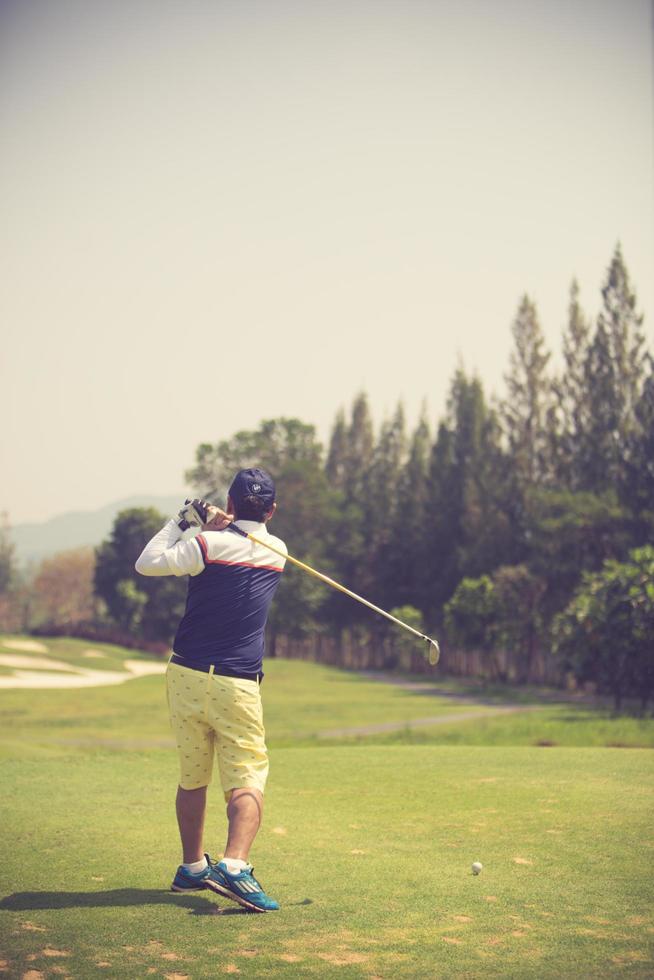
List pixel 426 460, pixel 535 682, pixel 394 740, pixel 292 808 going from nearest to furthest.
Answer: pixel 292 808, pixel 394 740, pixel 535 682, pixel 426 460

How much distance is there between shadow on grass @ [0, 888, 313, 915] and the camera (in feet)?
19.6

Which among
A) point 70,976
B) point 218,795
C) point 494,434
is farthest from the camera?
point 494,434

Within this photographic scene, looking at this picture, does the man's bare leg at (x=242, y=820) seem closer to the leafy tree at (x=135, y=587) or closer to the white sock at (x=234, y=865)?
the white sock at (x=234, y=865)

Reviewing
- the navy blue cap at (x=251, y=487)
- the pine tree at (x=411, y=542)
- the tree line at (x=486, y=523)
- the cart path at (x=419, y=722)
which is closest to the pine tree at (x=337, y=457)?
the tree line at (x=486, y=523)

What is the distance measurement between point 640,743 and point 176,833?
44.2 ft

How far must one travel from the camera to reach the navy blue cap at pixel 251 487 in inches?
270

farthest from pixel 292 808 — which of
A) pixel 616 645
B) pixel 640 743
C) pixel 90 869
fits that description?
pixel 616 645

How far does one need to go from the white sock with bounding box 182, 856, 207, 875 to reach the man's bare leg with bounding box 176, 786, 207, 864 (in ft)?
0.09

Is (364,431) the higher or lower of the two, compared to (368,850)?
higher

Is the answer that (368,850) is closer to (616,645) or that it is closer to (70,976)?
(70,976)

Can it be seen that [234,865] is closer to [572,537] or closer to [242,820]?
[242,820]

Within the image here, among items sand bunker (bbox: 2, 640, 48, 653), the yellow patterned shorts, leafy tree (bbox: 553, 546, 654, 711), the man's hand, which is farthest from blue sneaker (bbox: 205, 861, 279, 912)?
sand bunker (bbox: 2, 640, 48, 653)

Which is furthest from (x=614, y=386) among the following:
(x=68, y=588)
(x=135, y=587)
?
(x=68, y=588)

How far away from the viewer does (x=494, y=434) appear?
249ft
